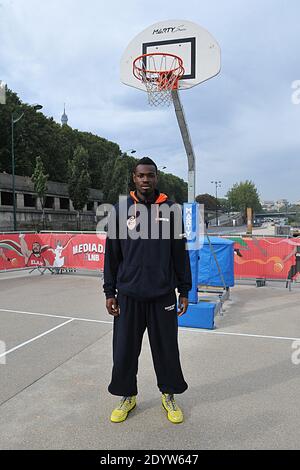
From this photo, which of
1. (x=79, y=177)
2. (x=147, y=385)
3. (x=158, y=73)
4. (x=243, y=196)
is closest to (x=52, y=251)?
(x=158, y=73)

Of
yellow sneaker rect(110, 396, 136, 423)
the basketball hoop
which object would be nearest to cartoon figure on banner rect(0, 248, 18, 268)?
the basketball hoop

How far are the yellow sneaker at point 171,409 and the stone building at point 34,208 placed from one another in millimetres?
34729

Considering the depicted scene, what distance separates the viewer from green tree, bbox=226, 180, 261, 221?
326 ft

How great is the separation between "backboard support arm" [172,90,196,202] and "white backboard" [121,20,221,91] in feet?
1.99

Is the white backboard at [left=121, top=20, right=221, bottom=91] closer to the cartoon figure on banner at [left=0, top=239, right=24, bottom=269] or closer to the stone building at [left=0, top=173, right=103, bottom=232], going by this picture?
the cartoon figure on banner at [left=0, top=239, right=24, bottom=269]

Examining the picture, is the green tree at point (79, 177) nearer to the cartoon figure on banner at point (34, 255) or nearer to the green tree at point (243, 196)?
the cartoon figure on banner at point (34, 255)

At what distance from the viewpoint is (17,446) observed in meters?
2.75

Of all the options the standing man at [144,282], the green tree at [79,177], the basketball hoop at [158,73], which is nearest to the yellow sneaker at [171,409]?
the standing man at [144,282]

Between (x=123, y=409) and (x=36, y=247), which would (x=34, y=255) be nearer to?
(x=36, y=247)

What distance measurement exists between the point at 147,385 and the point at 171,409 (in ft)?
2.39

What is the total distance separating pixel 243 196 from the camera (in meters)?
100

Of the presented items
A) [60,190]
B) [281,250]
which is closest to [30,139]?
[60,190]

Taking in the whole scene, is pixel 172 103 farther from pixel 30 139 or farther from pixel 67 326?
pixel 30 139
